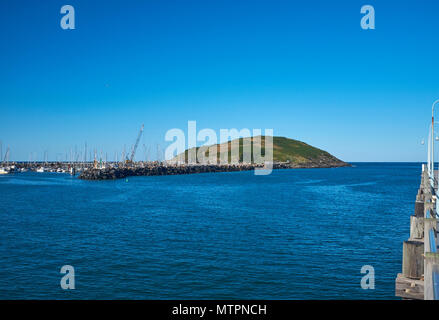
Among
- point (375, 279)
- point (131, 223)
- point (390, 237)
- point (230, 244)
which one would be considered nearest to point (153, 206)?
point (131, 223)

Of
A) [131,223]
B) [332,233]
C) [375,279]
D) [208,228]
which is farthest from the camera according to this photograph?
[131,223]

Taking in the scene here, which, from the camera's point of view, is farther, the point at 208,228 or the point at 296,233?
the point at 208,228

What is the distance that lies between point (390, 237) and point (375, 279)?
11839 millimetres

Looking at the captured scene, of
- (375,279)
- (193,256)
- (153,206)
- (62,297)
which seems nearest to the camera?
(62,297)

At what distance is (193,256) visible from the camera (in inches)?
944

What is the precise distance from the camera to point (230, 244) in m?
27.3

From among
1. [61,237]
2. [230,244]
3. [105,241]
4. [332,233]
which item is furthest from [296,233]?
[61,237]

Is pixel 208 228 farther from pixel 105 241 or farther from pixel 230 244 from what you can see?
pixel 105 241
